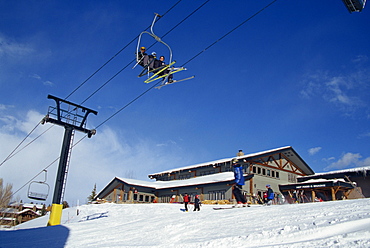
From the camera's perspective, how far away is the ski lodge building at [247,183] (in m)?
28.6

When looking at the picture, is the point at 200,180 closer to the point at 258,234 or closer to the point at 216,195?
the point at 216,195

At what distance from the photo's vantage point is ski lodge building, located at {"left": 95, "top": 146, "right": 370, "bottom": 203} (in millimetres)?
28594

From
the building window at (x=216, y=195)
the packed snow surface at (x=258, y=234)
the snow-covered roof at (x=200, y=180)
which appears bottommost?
the packed snow surface at (x=258, y=234)

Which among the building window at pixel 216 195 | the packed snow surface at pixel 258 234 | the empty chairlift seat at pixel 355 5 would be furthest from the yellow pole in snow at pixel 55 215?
the empty chairlift seat at pixel 355 5

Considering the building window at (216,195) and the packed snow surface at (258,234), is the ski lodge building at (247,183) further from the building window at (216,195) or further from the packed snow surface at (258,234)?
the packed snow surface at (258,234)

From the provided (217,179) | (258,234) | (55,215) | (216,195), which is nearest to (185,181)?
(217,179)

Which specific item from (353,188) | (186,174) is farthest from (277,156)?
(186,174)

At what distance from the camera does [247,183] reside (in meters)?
29.4

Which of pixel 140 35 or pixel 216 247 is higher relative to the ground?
pixel 140 35

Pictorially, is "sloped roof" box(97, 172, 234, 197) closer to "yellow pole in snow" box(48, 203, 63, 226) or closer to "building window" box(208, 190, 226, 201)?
"building window" box(208, 190, 226, 201)

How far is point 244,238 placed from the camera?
257 inches

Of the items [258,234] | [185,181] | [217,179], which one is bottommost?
[258,234]

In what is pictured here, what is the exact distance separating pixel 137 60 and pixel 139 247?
963cm

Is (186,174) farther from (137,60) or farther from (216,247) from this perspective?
(216,247)
